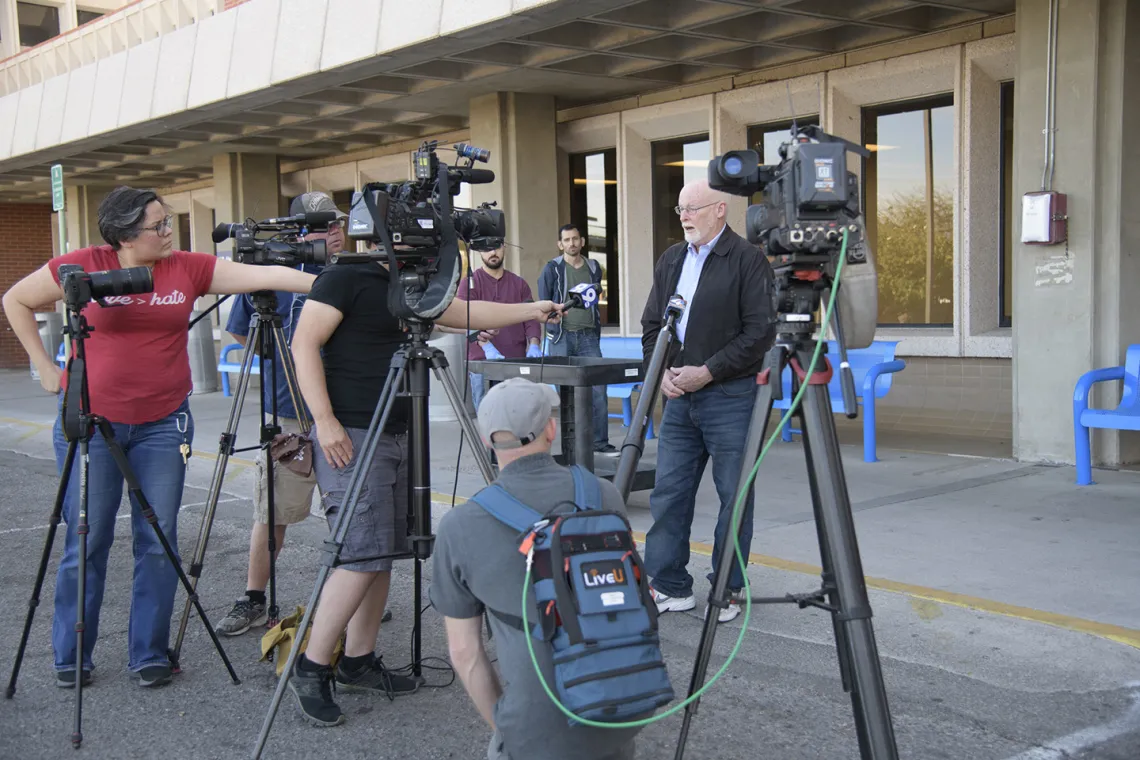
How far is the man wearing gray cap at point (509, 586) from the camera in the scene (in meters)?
2.76

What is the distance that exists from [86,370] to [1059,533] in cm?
519

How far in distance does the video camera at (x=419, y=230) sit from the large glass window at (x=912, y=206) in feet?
25.6

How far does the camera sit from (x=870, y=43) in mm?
10281

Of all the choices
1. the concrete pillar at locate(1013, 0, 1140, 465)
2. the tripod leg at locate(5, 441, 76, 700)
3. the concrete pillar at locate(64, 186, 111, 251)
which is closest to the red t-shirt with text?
the tripod leg at locate(5, 441, 76, 700)

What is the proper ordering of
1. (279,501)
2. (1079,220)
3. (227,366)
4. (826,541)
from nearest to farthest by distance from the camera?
(826,541) < (279,501) < (1079,220) < (227,366)

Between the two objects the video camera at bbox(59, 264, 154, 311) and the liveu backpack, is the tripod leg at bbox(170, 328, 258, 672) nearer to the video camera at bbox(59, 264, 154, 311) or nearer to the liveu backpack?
the video camera at bbox(59, 264, 154, 311)

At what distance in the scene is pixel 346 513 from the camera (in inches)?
150

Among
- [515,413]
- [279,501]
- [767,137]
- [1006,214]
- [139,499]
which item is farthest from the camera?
[767,137]

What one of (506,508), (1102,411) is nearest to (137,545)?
(506,508)

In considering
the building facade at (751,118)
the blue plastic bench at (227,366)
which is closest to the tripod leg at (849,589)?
the building facade at (751,118)

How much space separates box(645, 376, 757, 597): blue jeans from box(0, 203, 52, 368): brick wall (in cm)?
2229

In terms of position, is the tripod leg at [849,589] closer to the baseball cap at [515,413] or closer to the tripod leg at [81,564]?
the baseball cap at [515,413]

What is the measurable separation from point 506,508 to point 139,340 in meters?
2.31

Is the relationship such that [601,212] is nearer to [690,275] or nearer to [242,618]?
[690,275]
